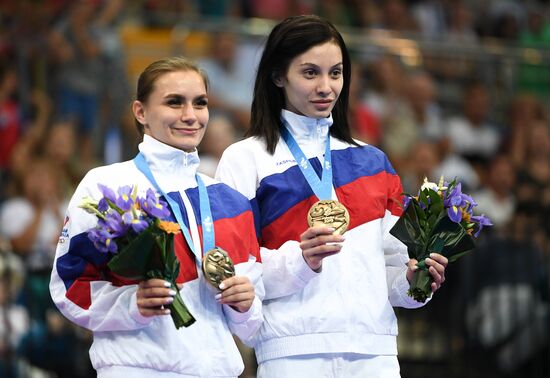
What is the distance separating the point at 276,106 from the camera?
198 inches

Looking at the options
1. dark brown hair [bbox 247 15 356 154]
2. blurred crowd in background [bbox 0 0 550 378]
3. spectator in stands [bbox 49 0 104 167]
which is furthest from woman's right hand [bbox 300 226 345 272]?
spectator in stands [bbox 49 0 104 167]

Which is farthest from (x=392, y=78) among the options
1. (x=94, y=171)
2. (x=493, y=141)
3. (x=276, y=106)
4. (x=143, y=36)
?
(x=94, y=171)

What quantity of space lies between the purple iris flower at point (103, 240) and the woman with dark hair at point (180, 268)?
0.17 m

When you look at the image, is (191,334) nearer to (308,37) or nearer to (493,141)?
(308,37)

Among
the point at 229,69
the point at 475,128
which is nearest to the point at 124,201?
the point at 229,69

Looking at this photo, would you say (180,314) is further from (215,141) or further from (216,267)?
(215,141)

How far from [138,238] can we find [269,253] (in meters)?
0.79

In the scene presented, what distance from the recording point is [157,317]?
4.34m

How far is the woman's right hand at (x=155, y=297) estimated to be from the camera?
4.11m

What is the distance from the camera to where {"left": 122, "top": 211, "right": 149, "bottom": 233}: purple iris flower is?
4.07 m

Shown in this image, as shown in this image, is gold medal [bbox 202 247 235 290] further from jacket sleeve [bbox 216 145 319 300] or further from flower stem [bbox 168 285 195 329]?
jacket sleeve [bbox 216 145 319 300]

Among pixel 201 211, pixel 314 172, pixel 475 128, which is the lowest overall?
pixel 201 211

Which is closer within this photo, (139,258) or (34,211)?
(139,258)

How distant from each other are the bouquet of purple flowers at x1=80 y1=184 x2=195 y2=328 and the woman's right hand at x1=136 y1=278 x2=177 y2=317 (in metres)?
0.02
